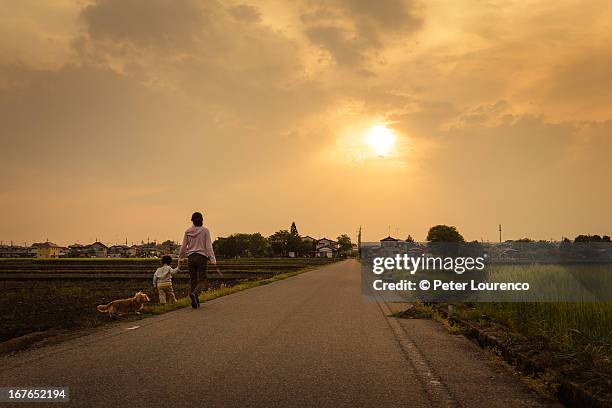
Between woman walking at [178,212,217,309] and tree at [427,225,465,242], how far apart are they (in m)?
162

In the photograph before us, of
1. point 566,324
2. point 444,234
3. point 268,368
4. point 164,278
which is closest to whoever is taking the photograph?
point 268,368

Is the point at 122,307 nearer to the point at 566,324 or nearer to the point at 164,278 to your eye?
the point at 164,278

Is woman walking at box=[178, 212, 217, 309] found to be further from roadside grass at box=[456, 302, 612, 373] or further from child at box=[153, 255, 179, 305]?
roadside grass at box=[456, 302, 612, 373]

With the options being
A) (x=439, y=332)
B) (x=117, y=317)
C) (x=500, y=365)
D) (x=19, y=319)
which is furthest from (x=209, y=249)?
(x=500, y=365)

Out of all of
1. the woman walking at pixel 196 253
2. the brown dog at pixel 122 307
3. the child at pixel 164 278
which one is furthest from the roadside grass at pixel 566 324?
the child at pixel 164 278

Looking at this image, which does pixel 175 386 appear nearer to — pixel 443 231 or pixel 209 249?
pixel 209 249

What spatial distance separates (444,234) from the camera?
171 m

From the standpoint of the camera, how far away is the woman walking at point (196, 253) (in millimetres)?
12852

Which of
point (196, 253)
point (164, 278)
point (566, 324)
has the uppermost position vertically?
point (196, 253)

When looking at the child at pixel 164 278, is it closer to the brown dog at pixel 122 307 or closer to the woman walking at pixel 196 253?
the woman walking at pixel 196 253

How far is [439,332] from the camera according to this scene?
9.61 meters

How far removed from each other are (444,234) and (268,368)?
17134 centimetres

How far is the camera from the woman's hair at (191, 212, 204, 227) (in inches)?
518

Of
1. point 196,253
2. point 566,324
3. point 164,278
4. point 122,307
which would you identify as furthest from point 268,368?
point 164,278
